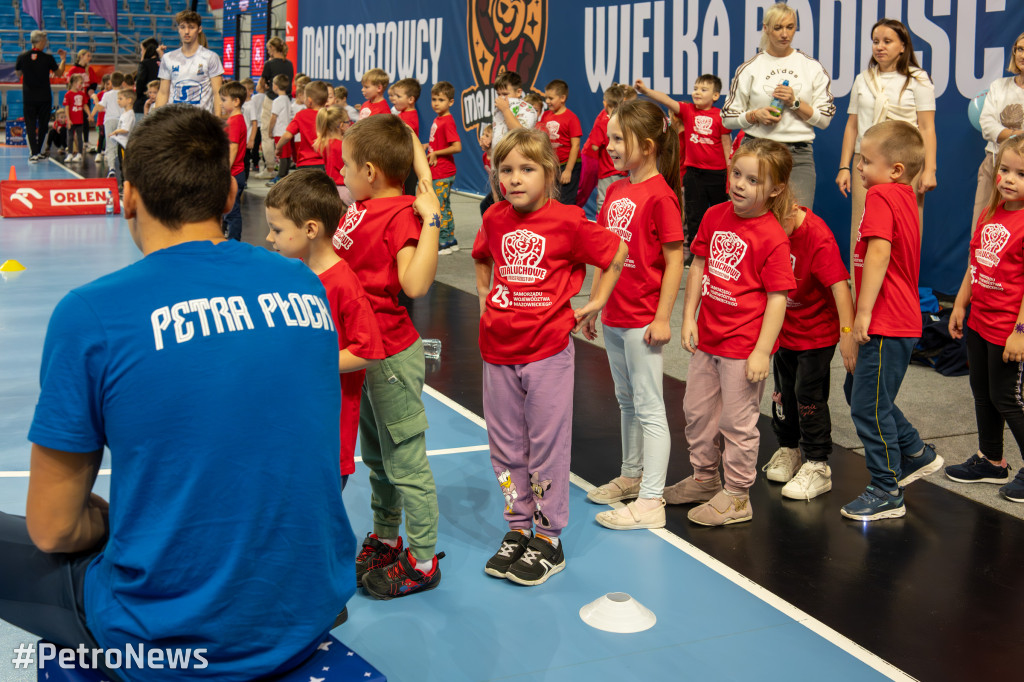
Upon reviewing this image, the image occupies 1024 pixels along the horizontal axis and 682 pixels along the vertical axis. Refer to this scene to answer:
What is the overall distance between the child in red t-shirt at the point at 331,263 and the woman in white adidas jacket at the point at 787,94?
5071 mm

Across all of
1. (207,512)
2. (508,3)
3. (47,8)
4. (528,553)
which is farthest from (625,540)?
(47,8)

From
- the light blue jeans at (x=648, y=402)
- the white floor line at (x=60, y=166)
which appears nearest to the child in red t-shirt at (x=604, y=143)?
the light blue jeans at (x=648, y=402)

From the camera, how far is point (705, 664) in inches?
120

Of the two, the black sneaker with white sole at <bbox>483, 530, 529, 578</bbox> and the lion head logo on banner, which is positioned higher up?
the lion head logo on banner

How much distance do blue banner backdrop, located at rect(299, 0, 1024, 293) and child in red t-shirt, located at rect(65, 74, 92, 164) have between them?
20.2 ft

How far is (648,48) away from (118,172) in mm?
8141

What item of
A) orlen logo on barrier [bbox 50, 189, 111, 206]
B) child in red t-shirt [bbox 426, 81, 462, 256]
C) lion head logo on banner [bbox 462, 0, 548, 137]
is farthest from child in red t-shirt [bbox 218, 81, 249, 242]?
lion head logo on banner [bbox 462, 0, 548, 137]

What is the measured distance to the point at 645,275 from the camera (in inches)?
161

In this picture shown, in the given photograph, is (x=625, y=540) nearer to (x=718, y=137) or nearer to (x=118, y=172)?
(x=718, y=137)

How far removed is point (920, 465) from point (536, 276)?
2030mm

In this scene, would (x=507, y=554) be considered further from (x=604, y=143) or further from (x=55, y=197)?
(x=55, y=197)

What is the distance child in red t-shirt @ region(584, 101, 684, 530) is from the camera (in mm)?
4016

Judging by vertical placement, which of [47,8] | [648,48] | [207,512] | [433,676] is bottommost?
[433,676]

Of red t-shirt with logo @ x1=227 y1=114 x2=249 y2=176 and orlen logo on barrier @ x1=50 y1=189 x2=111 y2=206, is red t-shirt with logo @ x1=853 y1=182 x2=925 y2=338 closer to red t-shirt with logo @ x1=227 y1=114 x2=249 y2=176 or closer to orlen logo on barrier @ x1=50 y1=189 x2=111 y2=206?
red t-shirt with logo @ x1=227 y1=114 x2=249 y2=176
